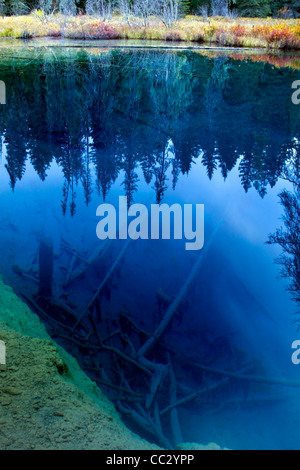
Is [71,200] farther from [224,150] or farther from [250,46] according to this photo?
[250,46]

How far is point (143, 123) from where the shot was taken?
8.57 metres

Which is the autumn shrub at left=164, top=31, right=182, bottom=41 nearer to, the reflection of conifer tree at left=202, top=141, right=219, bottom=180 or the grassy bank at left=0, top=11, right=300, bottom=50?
the grassy bank at left=0, top=11, right=300, bottom=50

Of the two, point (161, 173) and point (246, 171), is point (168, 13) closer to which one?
point (246, 171)

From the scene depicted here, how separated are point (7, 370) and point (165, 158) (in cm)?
518

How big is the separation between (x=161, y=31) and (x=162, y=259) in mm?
30704

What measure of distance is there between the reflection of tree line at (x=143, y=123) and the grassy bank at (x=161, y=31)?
12016 mm

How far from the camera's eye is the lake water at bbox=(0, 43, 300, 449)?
88.4 inches

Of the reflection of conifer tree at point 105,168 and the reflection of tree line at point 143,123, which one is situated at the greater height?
the reflection of tree line at point 143,123

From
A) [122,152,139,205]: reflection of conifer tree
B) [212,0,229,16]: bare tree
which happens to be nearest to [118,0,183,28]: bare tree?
[212,0,229,16]: bare tree

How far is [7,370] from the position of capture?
77.4 inches

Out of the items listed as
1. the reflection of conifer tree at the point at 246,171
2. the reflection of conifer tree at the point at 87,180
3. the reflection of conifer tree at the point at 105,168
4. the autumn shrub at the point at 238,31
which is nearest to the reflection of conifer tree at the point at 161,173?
the reflection of conifer tree at the point at 105,168

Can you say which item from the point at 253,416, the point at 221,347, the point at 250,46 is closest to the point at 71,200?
the point at 221,347

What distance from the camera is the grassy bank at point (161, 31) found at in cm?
2450

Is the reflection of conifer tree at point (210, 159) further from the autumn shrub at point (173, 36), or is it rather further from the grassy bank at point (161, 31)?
the autumn shrub at point (173, 36)
